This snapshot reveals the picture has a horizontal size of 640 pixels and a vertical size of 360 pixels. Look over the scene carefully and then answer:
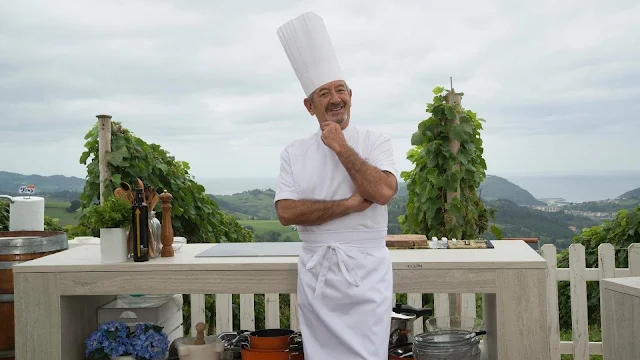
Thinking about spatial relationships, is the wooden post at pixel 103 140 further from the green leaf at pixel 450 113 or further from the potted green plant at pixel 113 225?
the green leaf at pixel 450 113

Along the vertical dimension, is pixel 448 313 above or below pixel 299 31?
below

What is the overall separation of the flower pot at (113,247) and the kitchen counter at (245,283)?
59 mm

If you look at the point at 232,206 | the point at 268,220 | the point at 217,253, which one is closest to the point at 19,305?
the point at 217,253

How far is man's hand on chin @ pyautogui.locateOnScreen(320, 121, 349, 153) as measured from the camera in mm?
2666

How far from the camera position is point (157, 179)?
5402 mm

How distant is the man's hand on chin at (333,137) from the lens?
8.75 ft

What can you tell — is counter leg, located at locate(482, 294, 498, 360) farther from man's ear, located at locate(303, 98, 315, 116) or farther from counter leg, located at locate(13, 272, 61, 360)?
counter leg, located at locate(13, 272, 61, 360)

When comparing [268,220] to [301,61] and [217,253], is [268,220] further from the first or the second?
[301,61]

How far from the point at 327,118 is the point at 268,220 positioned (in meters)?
4.03

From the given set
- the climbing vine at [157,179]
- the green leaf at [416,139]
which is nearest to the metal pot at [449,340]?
the green leaf at [416,139]

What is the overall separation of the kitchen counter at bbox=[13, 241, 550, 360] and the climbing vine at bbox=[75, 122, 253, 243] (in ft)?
5.85

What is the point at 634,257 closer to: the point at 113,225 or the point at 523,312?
the point at 523,312

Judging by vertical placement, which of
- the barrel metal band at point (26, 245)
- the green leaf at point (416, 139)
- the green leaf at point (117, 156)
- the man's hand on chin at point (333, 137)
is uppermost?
the green leaf at point (416, 139)

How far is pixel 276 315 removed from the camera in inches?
176
